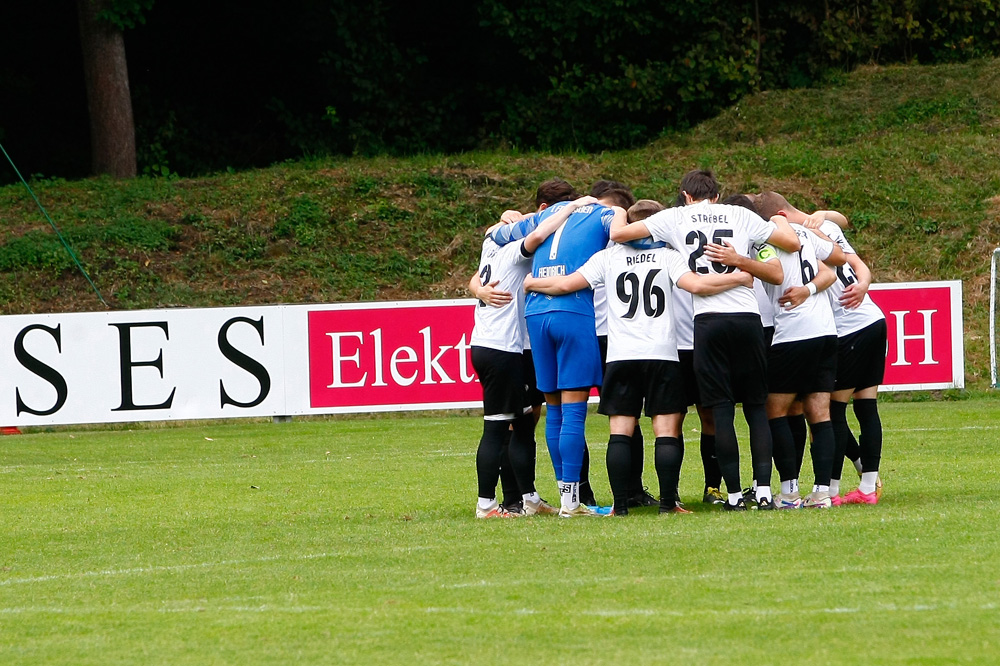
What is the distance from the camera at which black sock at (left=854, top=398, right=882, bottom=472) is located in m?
8.45

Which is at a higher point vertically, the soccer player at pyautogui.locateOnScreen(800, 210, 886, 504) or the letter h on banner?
the soccer player at pyautogui.locateOnScreen(800, 210, 886, 504)

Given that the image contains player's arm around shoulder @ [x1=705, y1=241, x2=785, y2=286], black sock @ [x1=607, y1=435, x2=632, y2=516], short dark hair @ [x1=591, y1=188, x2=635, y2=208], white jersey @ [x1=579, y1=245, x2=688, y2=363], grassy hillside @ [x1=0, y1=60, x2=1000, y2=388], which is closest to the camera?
player's arm around shoulder @ [x1=705, y1=241, x2=785, y2=286]

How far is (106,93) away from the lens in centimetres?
2652

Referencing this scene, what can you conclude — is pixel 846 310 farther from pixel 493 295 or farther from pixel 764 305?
pixel 493 295

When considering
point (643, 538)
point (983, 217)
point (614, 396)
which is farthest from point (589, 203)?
point (983, 217)

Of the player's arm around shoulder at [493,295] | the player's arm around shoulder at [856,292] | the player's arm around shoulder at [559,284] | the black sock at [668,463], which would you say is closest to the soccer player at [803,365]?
the player's arm around shoulder at [856,292]

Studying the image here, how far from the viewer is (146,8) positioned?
26359 millimetres

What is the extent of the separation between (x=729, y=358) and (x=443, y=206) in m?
17.6

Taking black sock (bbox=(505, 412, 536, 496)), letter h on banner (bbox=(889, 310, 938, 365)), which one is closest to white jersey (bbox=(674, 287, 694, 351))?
black sock (bbox=(505, 412, 536, 496))

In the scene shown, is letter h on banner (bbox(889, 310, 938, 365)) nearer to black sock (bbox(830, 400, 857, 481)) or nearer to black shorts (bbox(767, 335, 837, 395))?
black sock (bbox(830, 400, 857, 481))

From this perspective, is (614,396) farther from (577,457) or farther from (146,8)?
(146,8)

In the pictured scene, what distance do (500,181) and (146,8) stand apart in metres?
7.51

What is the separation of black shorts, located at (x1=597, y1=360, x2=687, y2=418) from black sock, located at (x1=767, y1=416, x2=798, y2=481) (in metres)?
0.61

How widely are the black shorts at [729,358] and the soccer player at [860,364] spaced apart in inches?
35.5
